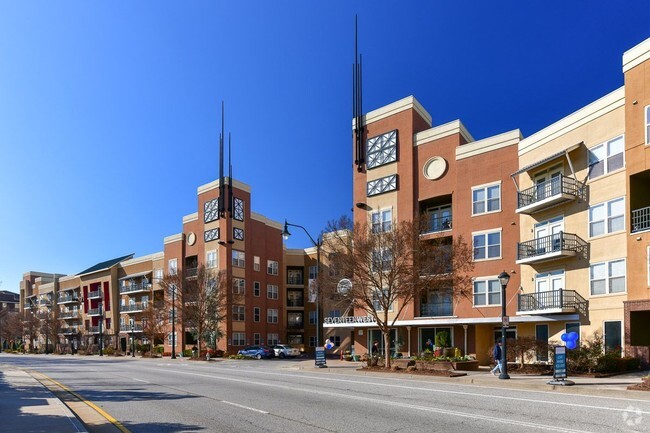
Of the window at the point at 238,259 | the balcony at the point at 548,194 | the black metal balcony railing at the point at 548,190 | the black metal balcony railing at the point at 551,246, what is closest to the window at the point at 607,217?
the black metal balcony railing at the point at 551,246

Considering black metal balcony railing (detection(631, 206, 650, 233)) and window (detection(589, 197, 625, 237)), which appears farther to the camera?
window (detection(589, 197, 625, 237))

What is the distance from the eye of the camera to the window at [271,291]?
69.8 metres

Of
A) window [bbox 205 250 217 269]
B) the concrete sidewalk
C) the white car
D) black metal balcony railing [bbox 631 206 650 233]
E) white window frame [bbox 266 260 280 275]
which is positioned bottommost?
the white car

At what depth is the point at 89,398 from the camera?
1698 centimetres

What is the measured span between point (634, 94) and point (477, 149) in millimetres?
12970

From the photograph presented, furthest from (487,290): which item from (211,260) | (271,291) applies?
(271,291)

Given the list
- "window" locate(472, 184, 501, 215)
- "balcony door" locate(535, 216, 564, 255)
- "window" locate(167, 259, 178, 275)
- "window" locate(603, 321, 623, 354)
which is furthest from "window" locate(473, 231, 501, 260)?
"window" locate(167, 259, 178, 275)

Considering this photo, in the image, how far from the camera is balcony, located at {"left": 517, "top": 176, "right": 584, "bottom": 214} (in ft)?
100

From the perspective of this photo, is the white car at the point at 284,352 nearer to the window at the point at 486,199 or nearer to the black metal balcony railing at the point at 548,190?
the window at the point at 486,199

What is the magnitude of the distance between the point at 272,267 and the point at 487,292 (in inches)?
1511

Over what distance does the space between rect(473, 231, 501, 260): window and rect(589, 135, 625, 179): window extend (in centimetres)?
851

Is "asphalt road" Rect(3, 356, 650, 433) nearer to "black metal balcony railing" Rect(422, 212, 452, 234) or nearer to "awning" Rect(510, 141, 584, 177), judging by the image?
"awning" Rect(510, 141, 584, 177)

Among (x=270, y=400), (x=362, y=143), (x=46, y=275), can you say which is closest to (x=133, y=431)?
(x=270, y=400)

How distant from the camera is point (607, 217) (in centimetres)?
2886
